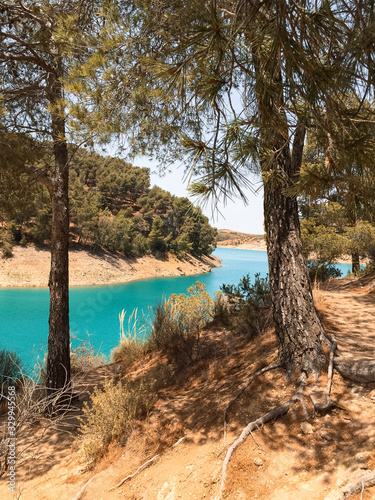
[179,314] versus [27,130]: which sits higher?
[27,130]

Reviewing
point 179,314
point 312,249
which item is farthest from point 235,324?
point 312,249

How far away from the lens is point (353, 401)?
227cm

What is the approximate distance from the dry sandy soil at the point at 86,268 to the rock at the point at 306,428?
72.2ft

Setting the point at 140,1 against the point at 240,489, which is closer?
the point at 240,489

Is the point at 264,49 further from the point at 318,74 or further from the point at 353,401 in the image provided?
the point at 353,401

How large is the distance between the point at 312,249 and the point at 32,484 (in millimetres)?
10911

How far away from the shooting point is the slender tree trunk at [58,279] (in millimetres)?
4371

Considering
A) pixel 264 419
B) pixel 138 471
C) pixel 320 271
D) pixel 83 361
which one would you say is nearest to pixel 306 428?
pixel 264 419

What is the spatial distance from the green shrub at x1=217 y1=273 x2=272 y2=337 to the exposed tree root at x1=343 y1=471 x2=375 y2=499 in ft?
9.75

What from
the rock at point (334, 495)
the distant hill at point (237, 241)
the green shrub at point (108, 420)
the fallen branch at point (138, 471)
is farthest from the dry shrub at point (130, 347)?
the distant hill at point (237, 241)

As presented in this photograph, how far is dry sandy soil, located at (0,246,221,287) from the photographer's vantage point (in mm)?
21547

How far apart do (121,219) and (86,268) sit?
7.70 meters

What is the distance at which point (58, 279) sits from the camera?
4.41 metres

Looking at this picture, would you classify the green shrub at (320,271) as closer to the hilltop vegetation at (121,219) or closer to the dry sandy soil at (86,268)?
the hilltop vegetation at (121,219)
